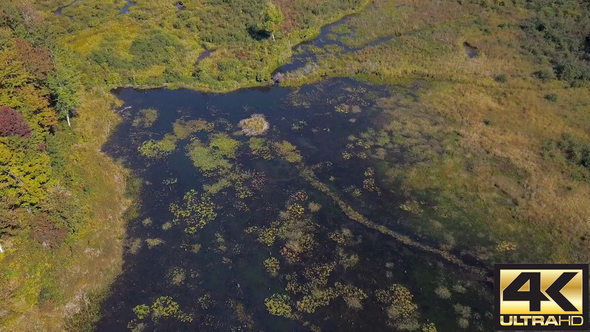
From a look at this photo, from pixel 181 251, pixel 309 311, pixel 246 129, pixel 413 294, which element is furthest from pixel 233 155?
pixel 413 294

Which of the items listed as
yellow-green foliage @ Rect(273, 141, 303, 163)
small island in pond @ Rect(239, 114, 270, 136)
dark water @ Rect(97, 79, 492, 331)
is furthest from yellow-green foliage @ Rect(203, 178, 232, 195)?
small island in pond @ Rect(239, 114, 270, 136)

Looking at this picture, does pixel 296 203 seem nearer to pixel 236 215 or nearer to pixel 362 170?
pixel 236 215

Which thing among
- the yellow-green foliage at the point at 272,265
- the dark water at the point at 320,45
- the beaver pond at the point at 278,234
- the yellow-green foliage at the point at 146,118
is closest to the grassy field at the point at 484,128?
the dark water at the point at 320,45

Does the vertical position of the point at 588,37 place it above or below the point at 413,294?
above

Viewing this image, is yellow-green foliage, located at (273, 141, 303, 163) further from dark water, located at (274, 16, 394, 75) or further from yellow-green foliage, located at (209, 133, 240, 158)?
dark water, located at (274, 16, 394, 75)

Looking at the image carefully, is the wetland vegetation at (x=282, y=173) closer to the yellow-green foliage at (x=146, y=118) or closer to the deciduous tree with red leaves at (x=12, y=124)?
the deciduous tree with red leaves at (x=12, y=124)
